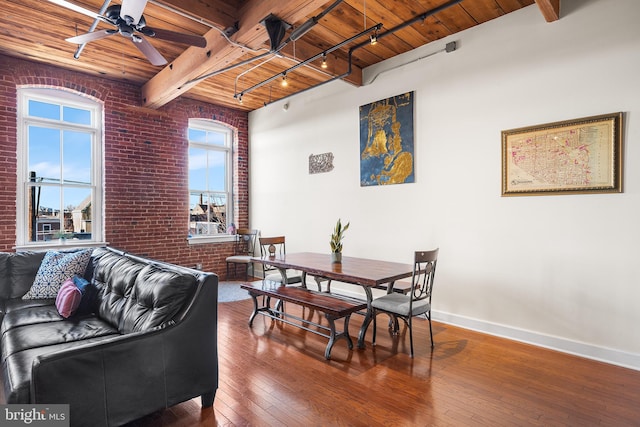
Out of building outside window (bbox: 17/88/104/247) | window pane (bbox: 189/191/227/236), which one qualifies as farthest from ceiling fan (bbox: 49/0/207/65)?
window pane (bbox: 189/191/227/236)

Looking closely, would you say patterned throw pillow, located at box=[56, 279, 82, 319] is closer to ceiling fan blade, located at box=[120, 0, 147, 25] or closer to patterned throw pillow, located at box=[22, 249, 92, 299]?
patterned throw pillow, located at box=[22, 249, 92, 299]

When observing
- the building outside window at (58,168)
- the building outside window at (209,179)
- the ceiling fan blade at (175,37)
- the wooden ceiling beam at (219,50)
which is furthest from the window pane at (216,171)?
the ceiling fan blade at (175,37)

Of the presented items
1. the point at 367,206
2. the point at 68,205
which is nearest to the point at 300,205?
the point at 367,206

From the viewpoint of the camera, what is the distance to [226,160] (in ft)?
21.7

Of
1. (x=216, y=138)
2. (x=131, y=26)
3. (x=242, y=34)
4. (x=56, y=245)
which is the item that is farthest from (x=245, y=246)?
(x=131, y=26)

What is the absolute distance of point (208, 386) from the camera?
2.19 meters

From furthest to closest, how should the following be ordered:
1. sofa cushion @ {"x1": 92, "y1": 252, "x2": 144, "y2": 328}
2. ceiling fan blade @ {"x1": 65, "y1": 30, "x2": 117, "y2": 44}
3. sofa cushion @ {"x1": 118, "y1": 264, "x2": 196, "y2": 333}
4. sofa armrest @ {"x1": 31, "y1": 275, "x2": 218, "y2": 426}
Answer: ceiling fan blade @ {"x1": 65, "y1": 30, "x2": 117, "y2": 44} < sofa cushion @ {"x1": 92, "y1": 252, "x2": 144, "y2": 328} < sofa cushion @ {"x1": 118, "y1": 264, "x2": 196, "y2": 333} < sofa armrest @ {"x1": 31, "y1": 275, "x2": 218, "y2": 426}

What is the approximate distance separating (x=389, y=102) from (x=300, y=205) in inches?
87.0

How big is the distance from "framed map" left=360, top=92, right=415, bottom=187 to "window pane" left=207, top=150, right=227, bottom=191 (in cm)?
309

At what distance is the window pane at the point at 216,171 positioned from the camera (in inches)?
252

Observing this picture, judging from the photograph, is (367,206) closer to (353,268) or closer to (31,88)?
(353,268)

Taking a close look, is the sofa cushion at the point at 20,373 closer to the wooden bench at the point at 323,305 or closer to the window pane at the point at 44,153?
the wooden bench at the point at 323,305

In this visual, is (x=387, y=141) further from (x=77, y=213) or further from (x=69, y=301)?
(x=77, y=213)

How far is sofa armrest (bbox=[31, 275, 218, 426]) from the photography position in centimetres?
166
